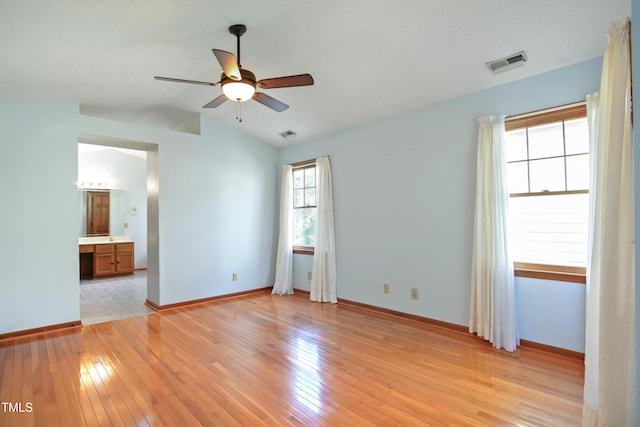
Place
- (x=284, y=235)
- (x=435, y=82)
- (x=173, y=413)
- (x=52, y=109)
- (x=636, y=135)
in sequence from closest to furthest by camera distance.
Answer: (x=636, y=135) < (x=173, y=413) < (x=435, y=82) < (x=52, y=109) < (x=284, y=235)

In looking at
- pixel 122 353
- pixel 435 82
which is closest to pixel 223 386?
pixel 122 353

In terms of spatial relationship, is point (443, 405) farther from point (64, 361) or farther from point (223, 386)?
point (64, 361)

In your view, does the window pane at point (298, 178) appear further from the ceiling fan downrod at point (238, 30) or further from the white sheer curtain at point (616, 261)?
the white sheer curtain at point (616, 261)

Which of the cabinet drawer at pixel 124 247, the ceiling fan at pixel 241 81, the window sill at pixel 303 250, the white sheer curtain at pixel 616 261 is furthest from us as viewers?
the cabinet drawer at pixel 124 247

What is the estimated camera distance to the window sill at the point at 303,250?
17.4 feet

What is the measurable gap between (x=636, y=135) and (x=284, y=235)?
4780 mm

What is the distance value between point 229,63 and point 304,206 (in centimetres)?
336

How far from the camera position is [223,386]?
239 cm

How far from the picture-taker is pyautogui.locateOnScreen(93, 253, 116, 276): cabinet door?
6.83 metres

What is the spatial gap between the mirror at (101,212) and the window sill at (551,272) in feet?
28.1

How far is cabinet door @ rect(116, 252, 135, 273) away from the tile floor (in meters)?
0.26

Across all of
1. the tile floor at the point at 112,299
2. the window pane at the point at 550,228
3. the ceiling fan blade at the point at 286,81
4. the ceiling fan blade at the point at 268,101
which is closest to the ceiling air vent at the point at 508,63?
the window pane at the point at 550,228

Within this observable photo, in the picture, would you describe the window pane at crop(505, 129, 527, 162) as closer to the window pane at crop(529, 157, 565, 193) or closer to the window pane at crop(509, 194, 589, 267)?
the window pane at crop(529, 157, 565, 193)

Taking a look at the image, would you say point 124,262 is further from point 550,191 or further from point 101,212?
point 550,191
